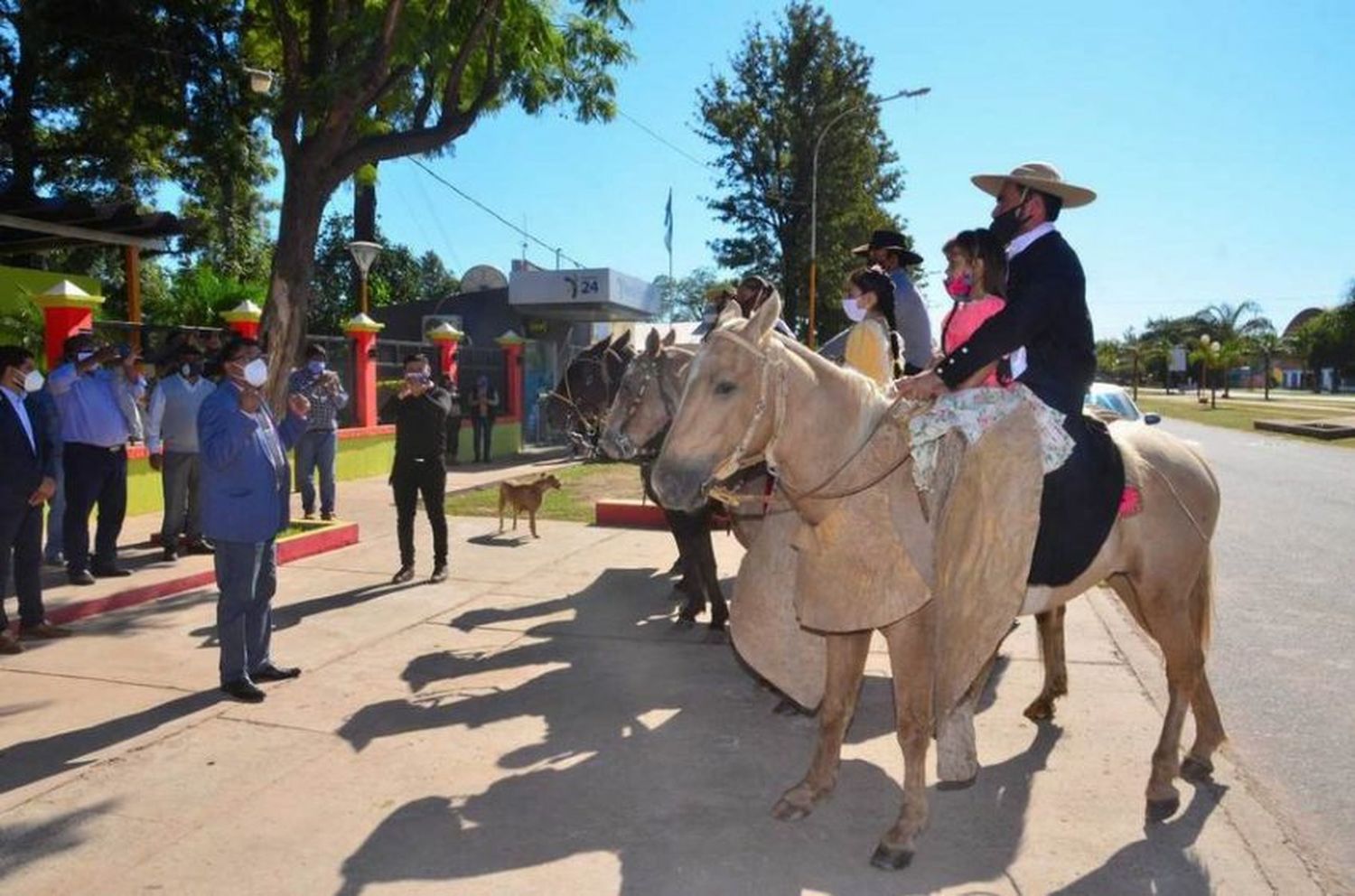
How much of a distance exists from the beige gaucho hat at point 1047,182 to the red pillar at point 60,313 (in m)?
9.75

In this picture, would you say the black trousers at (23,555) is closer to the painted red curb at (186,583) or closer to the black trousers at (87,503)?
the painted red curb at (186,583)

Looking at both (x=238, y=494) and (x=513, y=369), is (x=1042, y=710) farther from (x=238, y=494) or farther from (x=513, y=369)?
(x=513, y=369)

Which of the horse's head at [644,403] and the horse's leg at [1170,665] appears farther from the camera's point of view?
the horse's head at [644,403]

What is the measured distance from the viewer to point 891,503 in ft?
11.2

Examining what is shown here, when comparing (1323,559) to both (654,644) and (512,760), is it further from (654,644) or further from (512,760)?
(512,760)

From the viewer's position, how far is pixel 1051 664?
5.14 meters

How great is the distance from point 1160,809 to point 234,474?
4.93m

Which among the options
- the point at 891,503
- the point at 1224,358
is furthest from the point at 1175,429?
the point at 1224,358

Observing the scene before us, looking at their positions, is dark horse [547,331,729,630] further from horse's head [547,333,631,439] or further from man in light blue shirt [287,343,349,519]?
man in light blue shirt [287,343,349,519]

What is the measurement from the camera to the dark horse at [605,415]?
6.64m

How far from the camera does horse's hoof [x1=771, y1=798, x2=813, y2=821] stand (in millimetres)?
3803

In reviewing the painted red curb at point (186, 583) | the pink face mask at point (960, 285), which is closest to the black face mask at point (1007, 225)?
the pink face mask at point (960, 285)

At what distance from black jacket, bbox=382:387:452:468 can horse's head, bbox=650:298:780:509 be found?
530cm

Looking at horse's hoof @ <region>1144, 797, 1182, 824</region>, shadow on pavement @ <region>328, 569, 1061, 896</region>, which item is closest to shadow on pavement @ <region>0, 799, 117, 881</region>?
shadow on pavement @ <region>328, 569, 1061, 896</region>
